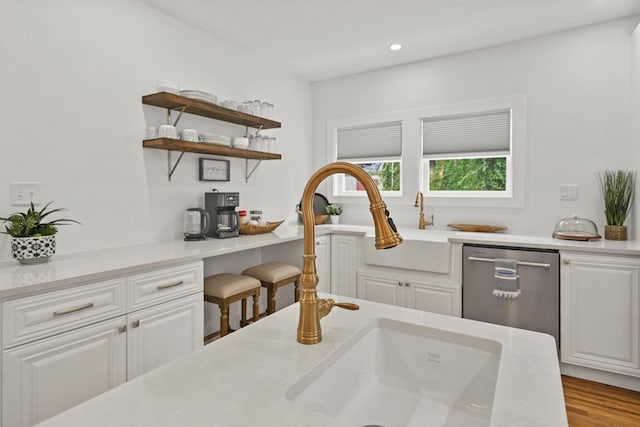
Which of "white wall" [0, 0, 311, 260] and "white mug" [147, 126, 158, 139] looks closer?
"white wall" [0, 0, 311, 260]

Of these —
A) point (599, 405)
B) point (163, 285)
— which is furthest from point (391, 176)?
point (163, 285)

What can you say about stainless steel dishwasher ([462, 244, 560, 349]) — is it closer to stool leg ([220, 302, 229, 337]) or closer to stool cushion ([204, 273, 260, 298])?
stool cushion ([204, 273, 260, 298])

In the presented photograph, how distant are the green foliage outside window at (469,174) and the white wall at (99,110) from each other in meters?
2.01

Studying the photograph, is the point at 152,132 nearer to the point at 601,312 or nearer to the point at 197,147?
the point at 197,147

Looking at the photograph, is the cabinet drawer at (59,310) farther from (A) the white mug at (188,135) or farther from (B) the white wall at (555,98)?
(B) the white wall at (555,98)

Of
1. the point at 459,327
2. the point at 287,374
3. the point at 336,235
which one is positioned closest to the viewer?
the point at 287,374

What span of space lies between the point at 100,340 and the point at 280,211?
2300 millimetres

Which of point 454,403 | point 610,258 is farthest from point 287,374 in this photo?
point 610,258

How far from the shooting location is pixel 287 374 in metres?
0.81

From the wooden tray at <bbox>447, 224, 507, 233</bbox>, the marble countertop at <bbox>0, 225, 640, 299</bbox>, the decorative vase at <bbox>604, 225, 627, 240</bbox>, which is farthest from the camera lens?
the wooden tray at <bbox>447, 224, 507, 233</bbox>

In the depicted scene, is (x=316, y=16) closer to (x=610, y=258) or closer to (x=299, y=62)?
(x=299, y=62)

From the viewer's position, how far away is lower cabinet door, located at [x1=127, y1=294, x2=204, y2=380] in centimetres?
194

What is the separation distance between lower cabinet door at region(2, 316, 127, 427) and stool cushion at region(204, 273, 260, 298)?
70 cm

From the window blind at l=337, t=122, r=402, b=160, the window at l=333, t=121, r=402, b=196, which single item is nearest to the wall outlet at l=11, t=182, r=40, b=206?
the window at l=333, t=121, r=402, b=196
